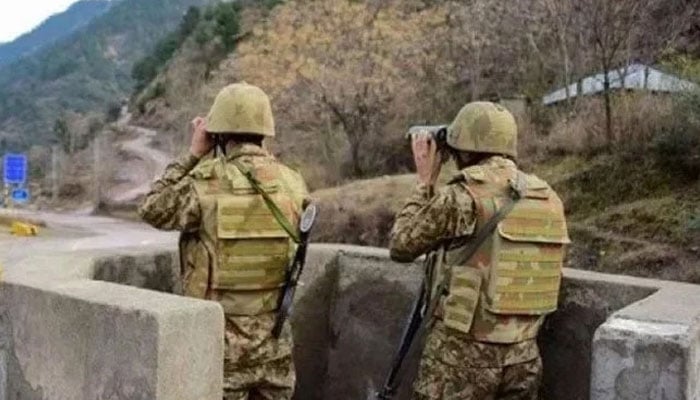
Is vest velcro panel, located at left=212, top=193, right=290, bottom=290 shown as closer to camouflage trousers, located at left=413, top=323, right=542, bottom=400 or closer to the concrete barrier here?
the concrete barrier

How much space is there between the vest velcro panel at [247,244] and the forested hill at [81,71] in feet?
248

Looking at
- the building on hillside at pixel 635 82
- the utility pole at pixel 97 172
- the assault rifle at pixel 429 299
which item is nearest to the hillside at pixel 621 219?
the building on hillside at pixel 635 82

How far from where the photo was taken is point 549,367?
12.1ft

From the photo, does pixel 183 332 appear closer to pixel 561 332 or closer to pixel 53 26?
pixel 561 332

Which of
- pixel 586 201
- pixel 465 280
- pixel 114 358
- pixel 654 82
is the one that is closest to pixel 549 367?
pixel 465 280

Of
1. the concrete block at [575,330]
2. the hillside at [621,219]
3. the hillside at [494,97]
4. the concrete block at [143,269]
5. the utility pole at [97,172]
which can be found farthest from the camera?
the utility pole at [97,172]

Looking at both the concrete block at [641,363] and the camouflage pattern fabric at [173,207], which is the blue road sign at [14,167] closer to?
the camouflage pattern fabric at [173,207]

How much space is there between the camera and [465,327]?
3105 millimetres

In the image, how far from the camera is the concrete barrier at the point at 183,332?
2.43 meters

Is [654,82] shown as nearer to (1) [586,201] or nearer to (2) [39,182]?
(1) [586,201]

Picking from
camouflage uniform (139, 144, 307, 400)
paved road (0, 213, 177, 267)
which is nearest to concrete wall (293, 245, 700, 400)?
camouflage uniform (139, 144, 307, 400)

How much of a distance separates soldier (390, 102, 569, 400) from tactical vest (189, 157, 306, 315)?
40 cm

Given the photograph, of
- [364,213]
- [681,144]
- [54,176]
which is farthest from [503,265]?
[54,176]

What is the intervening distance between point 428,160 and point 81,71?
94700 mm
